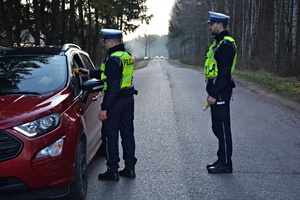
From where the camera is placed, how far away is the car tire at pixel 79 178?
4.12m

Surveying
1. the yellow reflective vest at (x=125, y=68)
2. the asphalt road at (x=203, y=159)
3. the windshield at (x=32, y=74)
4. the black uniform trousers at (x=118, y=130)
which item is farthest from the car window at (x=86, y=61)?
the asphalt road at (x=203, y=159)

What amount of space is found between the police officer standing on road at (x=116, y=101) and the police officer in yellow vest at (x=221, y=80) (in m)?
1.08

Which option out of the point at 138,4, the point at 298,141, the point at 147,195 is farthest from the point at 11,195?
the point at 138,4

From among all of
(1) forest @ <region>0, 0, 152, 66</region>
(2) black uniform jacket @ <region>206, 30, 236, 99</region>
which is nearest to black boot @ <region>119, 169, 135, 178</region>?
(2) black uniform jacket @ <region>206, 30, 236, 99</region>

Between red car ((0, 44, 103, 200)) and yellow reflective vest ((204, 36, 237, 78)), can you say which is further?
yellow reflective vest ((204, 36, 237, 78))

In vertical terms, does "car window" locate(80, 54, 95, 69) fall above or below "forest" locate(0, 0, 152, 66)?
below

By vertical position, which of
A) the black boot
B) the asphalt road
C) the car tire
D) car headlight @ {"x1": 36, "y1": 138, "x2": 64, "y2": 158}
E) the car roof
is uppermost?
the car roof

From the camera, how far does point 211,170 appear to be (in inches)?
218

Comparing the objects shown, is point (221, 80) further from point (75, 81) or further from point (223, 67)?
point (75, 81)

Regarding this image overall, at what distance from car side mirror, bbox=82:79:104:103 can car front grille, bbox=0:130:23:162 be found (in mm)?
1422

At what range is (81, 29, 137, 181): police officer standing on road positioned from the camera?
486 centimetres

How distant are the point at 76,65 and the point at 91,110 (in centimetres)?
68

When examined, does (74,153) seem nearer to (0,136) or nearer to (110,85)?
(0,136)

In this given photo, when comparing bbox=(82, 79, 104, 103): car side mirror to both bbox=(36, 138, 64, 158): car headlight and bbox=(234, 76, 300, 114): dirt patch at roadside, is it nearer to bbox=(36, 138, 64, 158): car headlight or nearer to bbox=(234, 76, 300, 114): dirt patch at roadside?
bbox=(36, 138, 64, 158): car headlight
